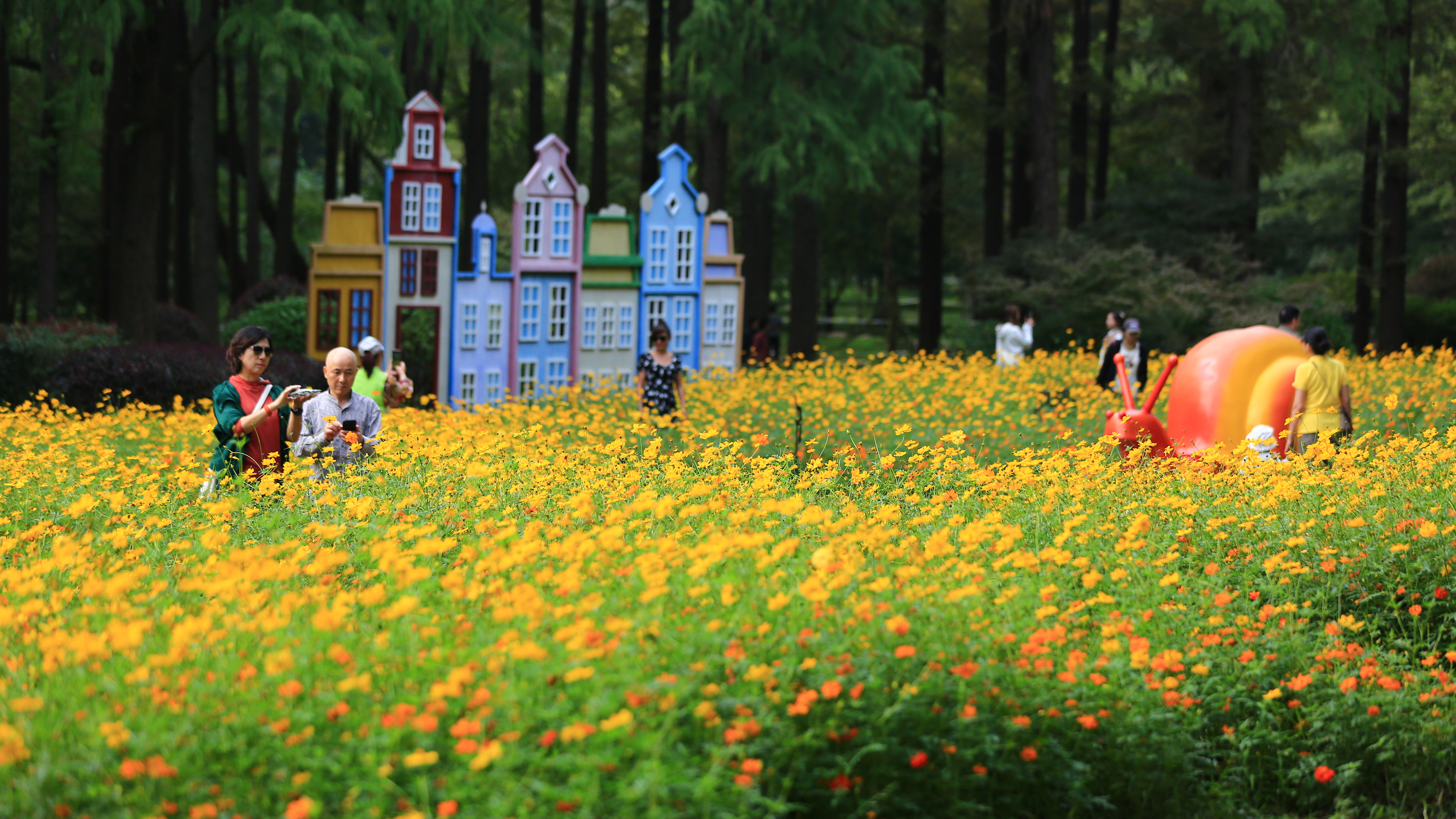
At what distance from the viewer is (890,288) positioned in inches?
1267

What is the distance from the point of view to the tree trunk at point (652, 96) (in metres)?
22.5

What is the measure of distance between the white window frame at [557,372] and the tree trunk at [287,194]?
11312mm

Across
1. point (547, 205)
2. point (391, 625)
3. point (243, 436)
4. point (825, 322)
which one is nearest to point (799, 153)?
point (547, 205)

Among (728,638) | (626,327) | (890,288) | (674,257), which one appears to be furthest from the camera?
(890,288)

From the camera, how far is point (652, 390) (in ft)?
35.6

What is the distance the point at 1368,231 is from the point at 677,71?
13.1 meters

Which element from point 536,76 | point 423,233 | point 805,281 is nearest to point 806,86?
point 805,281

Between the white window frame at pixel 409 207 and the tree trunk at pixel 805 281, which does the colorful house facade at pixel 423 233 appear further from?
the tree trunk at pixel 805 281

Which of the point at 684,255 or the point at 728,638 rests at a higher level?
the point at 684,255

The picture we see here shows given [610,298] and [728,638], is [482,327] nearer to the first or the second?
[610,298]

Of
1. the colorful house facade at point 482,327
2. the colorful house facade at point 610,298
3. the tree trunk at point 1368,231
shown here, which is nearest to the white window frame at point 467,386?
the colorful house facade at point 482,327

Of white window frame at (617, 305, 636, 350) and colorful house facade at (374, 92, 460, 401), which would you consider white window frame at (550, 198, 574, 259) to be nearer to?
white window frame at (617, 305, 636, 350)

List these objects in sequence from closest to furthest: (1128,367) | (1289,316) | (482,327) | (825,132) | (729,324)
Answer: (1289,316)
(1128,367)
(482,327)
(729,324)
(825,132)

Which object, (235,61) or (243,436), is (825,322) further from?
(243,436)
